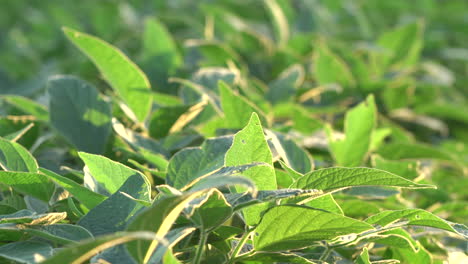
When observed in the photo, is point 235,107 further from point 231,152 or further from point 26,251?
point 26,251

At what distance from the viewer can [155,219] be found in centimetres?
70

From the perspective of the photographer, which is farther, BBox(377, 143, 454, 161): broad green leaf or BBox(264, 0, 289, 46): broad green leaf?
BBox(264, 0, 289, 46): broad green leaf

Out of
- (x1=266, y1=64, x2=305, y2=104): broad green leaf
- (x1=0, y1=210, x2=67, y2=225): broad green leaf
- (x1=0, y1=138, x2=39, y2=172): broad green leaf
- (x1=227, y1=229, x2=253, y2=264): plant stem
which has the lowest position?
(x1=266, y1=64, x2=305, y2=104): broad green leaf

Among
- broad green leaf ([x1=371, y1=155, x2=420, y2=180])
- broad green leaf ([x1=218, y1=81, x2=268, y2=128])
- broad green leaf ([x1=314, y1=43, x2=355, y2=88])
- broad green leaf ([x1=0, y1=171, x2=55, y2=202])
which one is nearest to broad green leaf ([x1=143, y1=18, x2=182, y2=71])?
broad green leaf ([x1=314, y1=43, x2=355, y2=88])

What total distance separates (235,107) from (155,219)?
0.51 m

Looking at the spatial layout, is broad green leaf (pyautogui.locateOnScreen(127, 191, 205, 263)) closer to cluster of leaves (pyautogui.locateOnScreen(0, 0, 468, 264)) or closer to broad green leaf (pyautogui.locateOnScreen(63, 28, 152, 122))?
cluster of leaves (pyautogui.locateOnScreen(0, 0, 468, 264))

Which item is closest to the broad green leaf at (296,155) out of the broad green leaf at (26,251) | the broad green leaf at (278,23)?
the broad green leaf at (26,251)

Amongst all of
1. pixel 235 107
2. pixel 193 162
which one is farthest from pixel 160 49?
pixel 193 162

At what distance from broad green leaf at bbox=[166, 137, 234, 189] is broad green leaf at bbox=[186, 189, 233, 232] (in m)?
Result: 0.15

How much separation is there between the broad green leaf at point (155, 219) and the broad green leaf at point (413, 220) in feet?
1.03

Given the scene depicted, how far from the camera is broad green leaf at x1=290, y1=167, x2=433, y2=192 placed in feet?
2.63

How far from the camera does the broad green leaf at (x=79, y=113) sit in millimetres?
1188

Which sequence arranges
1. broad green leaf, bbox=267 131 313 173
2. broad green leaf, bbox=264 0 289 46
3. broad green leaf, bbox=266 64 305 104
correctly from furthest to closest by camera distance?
1. broad green leaf, bbox=264 0 289 46
2. broad green leaf, bbox=266 64 305 104
3. broad green leaf, bbox=267 131 313 173

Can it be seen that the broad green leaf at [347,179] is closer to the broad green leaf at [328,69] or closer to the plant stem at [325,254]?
the plant stem at [325,254]
